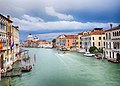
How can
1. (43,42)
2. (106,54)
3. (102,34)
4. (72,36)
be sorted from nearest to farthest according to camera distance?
(106,54), (102,34), (72,36), (43,42)

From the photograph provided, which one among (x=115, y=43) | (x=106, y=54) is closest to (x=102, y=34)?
(x=106, y=54)

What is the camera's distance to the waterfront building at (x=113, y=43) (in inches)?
1388

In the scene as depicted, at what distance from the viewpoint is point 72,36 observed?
313 feet

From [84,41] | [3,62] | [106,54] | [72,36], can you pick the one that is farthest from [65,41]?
[3,62]

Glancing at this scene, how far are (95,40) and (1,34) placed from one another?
36.7m

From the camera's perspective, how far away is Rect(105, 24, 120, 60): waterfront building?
35.3 meters

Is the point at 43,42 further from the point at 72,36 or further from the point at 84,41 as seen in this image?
the point at 84,41

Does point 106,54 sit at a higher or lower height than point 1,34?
lower

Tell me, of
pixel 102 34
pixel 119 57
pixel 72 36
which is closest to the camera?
pixel 119 57

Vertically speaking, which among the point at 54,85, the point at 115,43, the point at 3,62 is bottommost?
the point at 54,85

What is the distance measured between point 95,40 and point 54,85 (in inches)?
1565

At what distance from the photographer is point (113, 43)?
37.6 m

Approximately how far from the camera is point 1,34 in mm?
24234

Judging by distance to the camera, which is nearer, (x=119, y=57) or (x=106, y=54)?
(x=119, y=57)
